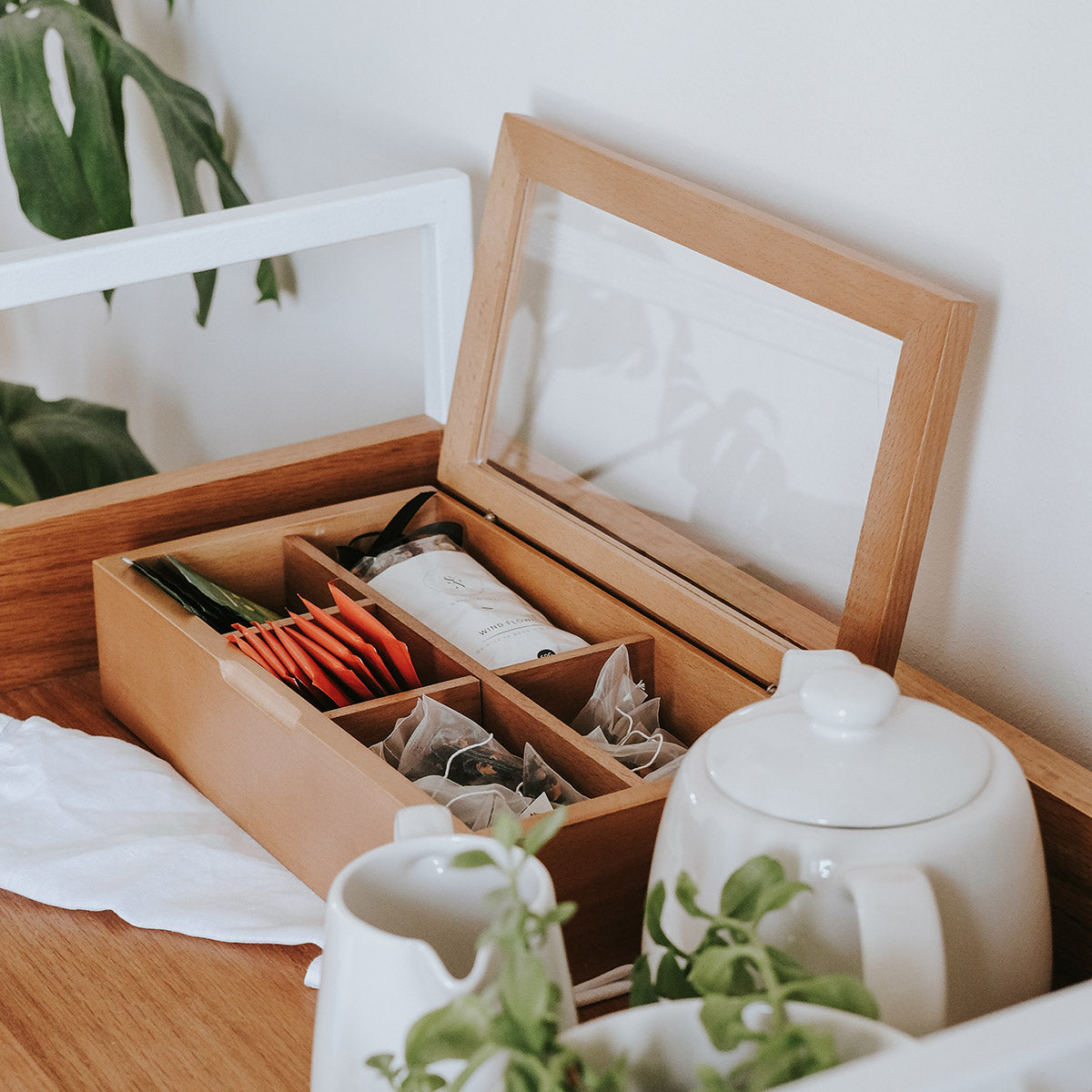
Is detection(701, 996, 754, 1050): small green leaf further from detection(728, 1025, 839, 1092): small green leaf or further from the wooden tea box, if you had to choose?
the wooden tea box

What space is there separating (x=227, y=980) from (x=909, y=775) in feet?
1.29

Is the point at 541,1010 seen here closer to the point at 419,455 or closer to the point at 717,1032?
the point at 717,1032

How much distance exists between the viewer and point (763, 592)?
894 millimetres

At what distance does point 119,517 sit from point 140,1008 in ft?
1.36

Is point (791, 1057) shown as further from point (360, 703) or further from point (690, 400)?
point (690, 400)

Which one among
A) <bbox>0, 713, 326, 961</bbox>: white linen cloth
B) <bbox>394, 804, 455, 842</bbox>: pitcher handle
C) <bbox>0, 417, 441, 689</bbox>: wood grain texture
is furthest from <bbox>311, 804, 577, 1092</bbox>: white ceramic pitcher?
<bbox>0, 417, 441, 689</bbox>: wood grain texture

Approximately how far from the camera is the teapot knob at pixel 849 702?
54cm

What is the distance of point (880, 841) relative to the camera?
0.51m

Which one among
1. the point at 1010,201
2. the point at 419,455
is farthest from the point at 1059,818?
the point at 419,455

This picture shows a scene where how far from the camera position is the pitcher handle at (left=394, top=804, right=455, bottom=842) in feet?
1.77

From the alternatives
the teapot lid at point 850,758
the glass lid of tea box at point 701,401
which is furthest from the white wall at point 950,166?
the teapot lid at point 850,758

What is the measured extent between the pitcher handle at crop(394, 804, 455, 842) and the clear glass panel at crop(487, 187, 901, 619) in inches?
14.7

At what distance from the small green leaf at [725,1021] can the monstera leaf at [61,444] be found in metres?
1.32

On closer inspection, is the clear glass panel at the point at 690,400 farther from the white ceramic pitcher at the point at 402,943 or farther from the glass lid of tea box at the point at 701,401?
the white ceramic pitcher at the point at 402,943
